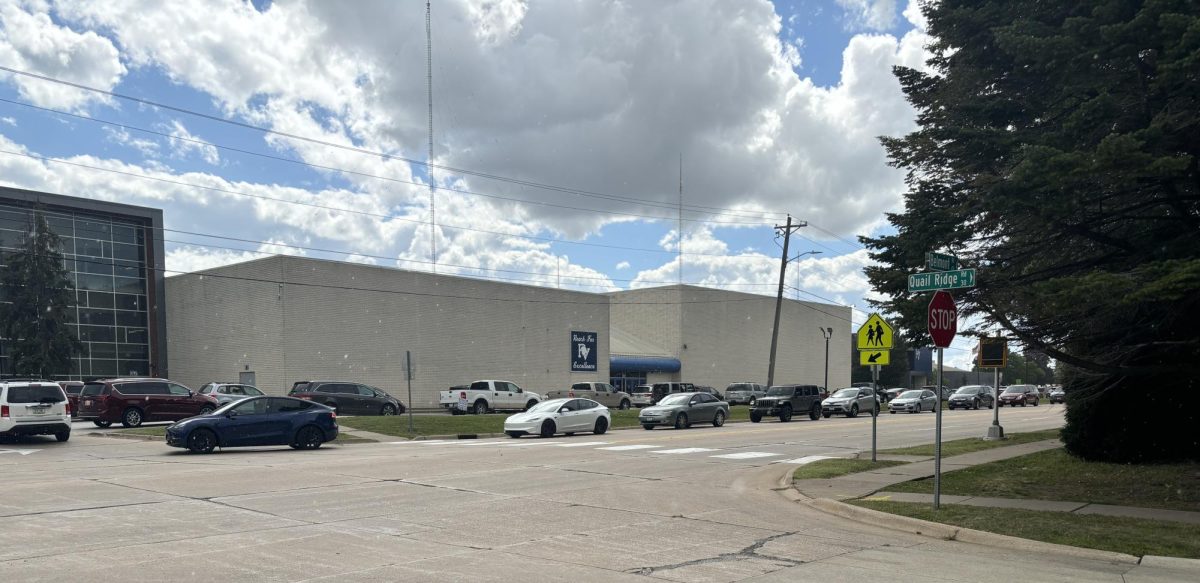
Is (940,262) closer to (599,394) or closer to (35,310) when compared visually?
(599,394)

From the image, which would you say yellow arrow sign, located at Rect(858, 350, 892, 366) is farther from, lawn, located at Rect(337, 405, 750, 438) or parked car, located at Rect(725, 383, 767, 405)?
parked car, located at Rect(725, 383, 767, 405)

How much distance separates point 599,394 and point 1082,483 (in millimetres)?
35731

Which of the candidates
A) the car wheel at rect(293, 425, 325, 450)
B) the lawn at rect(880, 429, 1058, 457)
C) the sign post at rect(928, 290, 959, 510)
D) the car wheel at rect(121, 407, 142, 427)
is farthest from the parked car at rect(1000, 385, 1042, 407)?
the sign post at rect(928, 290, 959, 510)

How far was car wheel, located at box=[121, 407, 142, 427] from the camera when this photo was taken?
30.2 metres

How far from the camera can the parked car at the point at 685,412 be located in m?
33.2

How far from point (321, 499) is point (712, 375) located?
5711cm

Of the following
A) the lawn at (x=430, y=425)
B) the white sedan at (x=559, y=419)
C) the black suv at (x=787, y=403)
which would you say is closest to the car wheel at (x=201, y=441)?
the lawn at (x=430, y=425)

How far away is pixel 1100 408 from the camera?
17.4m

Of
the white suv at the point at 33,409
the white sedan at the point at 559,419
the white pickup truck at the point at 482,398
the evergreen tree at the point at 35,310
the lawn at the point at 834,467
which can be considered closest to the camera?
the lawn at the point at 834,467

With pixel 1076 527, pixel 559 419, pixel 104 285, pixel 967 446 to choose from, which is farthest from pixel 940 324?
pixel 104 285

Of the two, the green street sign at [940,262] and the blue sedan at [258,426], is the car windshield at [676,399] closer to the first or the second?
the blue sedan at [258,426]

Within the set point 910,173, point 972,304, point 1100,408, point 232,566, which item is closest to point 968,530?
point 972,304

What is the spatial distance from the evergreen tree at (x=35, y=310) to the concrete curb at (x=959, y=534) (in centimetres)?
4599

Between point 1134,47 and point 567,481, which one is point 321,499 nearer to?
point 567,481
